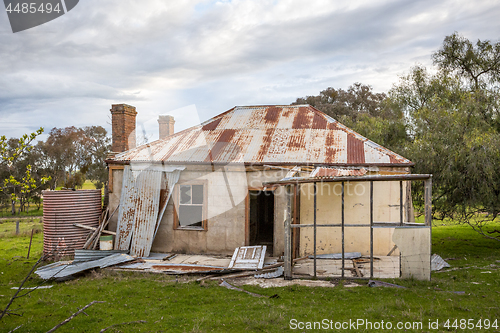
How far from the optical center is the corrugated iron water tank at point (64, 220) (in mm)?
12828

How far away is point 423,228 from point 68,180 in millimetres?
39814

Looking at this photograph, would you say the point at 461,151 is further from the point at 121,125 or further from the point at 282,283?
the point at 121,125

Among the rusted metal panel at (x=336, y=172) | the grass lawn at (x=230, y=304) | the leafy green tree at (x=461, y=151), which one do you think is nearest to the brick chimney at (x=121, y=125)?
the grass lawn at (x=230, y=304)

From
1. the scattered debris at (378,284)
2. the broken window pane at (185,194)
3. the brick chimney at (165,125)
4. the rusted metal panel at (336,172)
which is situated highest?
the brick chimney at (165,125)

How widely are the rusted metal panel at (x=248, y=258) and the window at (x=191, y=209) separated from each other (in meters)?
1.76

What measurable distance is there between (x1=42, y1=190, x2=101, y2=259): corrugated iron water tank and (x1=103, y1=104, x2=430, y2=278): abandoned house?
1054 mm

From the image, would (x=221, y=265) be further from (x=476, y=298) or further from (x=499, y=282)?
(x=499, y=282)

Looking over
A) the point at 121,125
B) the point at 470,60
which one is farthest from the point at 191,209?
the point at 470,60

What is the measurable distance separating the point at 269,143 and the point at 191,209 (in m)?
3.69

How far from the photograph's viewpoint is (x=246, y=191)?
12562 mm

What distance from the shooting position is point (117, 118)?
50.1 ft

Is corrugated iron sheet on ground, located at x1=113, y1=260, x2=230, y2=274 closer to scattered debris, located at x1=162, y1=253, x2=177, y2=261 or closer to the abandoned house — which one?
scattered debris, located at x1=162, y1=253, x2=177, y2=261

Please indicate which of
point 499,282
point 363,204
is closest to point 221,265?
point 363,204

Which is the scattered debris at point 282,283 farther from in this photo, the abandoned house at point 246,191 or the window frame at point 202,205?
A: the window frame at point 202,205
